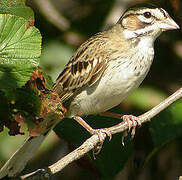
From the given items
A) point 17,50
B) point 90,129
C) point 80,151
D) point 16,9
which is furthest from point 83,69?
point 17,50

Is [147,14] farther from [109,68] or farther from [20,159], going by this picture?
[20,159]

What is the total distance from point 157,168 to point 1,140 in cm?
154

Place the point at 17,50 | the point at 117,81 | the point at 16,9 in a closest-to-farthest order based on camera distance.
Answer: the point at 17,50, the point at 16,9, the point at 117,81

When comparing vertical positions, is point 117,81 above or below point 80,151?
above

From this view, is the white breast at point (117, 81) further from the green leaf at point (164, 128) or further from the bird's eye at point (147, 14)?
the green leaf at point (164, 128)

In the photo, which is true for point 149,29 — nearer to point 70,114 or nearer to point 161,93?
point 70,114

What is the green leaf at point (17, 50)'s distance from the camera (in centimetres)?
197

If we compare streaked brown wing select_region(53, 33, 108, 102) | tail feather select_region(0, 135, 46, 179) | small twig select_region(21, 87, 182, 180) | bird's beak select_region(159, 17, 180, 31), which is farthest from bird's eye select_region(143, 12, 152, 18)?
tail feather select_region(0, 135, 46, 179)

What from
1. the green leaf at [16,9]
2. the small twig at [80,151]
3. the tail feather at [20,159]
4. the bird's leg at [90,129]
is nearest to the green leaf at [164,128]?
the bird's leg at [90,129]

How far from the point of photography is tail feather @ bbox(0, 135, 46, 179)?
3133 mm

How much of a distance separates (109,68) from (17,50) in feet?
4.31

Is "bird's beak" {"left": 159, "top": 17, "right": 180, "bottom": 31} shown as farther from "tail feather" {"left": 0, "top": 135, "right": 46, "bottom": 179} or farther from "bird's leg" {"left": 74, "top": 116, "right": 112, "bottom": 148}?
"tail feather" {"left": 0, "top": 135, "right": 46, "bottom": 179}

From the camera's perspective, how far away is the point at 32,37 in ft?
6.86

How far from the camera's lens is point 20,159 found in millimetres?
3271
